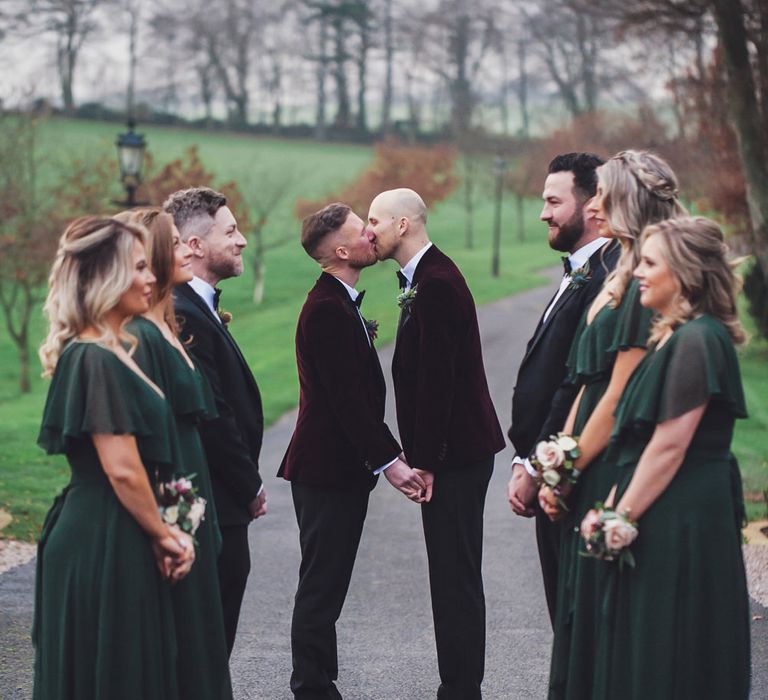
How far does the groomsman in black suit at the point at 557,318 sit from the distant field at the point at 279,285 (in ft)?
17.9

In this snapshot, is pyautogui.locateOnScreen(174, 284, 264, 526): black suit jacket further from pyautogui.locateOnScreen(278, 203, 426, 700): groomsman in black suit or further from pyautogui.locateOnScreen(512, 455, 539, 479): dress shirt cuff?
pyautogui.locateOnScreen(512, 455, 539, 479): dress shirt cuff

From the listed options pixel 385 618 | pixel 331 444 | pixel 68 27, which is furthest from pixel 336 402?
pixel 68 27

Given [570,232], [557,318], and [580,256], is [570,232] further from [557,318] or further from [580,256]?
[557,318]

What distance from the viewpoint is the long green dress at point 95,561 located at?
13.5ft

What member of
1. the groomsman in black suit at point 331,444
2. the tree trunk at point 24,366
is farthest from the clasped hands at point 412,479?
the tree trunk at point 24,366

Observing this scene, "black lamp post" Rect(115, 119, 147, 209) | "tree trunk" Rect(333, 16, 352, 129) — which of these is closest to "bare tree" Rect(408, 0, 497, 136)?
"tree trunk" Rect(333, 16, 352, 129)

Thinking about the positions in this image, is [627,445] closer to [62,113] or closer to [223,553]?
[223,553]

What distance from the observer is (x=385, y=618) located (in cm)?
736

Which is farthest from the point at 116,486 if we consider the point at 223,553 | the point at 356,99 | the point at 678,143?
the point at 356,99

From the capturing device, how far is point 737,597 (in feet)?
14.0

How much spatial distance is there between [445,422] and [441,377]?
21cm

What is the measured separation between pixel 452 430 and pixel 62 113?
196 ft

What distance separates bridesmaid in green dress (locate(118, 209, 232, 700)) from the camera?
4.41 meters

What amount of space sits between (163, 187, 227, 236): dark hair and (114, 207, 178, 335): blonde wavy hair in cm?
62
